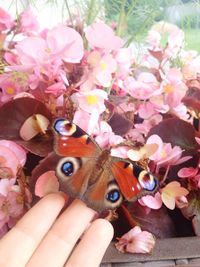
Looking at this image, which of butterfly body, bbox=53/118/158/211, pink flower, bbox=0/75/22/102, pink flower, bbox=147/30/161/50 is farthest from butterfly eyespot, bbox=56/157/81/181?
pink flower, bbox=147/30/161/50

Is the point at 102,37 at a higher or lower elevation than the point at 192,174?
higher

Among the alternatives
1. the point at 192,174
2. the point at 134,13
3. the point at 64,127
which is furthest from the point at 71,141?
the point at 134,13

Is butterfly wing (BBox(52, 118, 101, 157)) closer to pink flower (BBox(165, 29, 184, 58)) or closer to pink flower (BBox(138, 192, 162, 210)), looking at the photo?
pink flower (BBox(138, 192, 162, 210))

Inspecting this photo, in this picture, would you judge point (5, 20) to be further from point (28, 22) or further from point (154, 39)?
point (154, 39)

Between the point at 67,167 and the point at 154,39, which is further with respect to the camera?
the point at 154,39

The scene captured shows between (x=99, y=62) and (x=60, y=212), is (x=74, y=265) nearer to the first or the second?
(x=60, y=212)

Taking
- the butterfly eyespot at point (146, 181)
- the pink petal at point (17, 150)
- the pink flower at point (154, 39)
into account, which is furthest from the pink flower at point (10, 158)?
the pink flower at point (154, 39)

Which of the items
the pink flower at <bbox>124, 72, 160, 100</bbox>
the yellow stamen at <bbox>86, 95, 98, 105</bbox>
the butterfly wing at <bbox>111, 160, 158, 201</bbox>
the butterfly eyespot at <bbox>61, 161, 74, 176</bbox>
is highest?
the yellow stamen at <bbox>86, 95, 98, 105</bbox>
